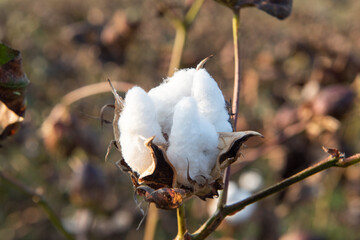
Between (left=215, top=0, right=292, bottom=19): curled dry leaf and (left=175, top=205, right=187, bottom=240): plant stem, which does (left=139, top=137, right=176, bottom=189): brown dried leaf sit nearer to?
(left=175, top=205, right=187, bottom=240): plant stem

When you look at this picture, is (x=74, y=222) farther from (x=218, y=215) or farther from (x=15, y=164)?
(x=218, y=215)

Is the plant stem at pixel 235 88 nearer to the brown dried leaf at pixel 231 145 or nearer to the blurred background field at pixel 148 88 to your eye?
the brown dried leaf at pixel 231 145

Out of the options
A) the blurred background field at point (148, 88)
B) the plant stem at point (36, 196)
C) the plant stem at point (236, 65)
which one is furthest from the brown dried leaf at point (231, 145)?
the plant stem at point (36, 196)

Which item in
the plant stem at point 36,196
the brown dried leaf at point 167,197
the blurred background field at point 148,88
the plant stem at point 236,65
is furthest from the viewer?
the blurred background field at point 148,88

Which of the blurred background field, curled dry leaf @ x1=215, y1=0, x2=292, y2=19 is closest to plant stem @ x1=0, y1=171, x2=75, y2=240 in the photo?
the blurred background field

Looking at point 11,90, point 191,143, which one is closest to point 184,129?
point 191,143

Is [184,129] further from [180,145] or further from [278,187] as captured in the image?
[278,187]

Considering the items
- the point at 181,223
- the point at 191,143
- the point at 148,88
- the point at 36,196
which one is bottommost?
the point at 148,88

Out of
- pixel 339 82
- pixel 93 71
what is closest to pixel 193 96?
pixel 339 82

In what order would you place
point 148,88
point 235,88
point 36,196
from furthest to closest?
point 148,88 < point 36,196 < point 235,88
